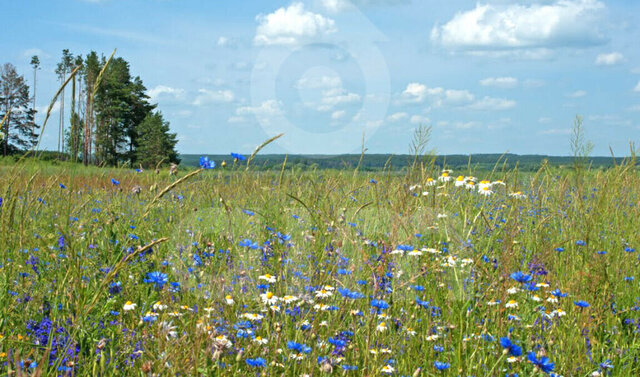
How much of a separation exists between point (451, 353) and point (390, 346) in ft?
0.97

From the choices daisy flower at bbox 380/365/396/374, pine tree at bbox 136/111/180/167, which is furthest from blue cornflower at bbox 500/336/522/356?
pine tree at bbox 136/111/180/167

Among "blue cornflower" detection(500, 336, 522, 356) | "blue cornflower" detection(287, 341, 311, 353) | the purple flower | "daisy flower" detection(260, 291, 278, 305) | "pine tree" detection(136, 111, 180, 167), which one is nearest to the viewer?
"blue cornflower" detection(500, 336, 522, 356)

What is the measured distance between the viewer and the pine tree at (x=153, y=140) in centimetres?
4631

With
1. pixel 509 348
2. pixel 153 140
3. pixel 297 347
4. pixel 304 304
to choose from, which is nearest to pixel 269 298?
pixel 304 304

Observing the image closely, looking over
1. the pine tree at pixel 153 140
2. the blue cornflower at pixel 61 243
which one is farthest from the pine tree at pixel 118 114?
the blue cornflower at pixel 61 243

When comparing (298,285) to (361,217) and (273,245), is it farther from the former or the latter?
(361,217)

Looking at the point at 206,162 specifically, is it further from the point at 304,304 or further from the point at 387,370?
the point at 387,370

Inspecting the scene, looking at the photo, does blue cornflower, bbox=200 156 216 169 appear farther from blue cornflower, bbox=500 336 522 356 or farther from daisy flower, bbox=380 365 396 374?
blue cornflower, bbox=500 336 522 356

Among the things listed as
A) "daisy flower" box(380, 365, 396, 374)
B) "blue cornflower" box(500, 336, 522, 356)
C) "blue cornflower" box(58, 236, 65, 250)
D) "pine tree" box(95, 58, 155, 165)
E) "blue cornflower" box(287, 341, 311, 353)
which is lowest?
"daisy flower" box(380, 365, 396, 374)

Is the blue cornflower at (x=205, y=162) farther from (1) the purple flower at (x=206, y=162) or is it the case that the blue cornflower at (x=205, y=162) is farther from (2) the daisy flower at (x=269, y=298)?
(2) the daisy flower at (x=269, y=298)

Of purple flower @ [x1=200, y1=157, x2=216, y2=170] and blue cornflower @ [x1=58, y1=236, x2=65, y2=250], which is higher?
purple flower @ [x1=200, y1=157, x2=216, y2=170]

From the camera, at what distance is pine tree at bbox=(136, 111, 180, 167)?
152 feet

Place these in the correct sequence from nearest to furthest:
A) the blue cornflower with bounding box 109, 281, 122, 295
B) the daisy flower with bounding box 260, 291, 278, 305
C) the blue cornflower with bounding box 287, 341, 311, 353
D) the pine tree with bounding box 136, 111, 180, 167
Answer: the blue cornflower with bounding box 287, 341, 311, 353 → the daisy flower with bounding box 260, 291, 278, 305 → the blue cornflower with bounding box 109, 281, 122, 295 → the pine tree with bounding box 136, 111, 180, 167

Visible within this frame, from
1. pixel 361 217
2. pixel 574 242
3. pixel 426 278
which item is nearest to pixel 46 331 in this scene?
pixel 426 278
